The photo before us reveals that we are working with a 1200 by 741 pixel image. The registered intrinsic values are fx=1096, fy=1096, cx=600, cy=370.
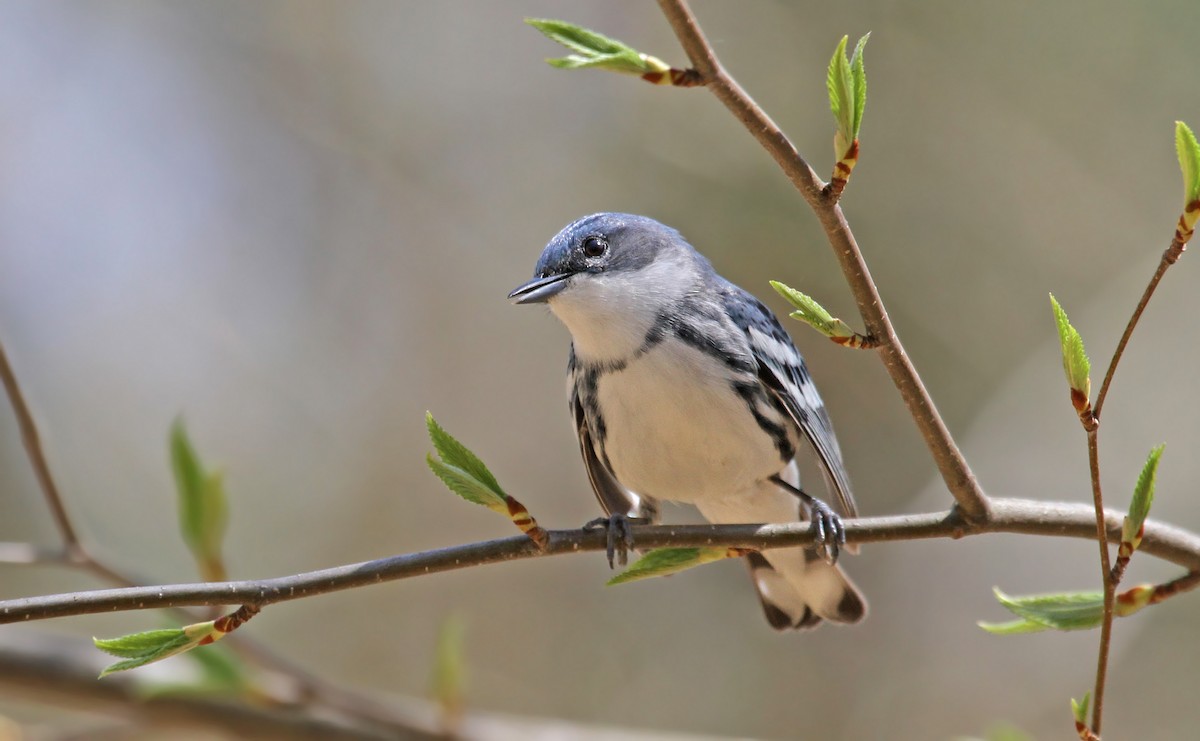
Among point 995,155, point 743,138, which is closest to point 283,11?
point 743,138

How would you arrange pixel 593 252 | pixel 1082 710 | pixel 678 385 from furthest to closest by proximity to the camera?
pixel 593 252, pixel 678 385, pixel 1082 710

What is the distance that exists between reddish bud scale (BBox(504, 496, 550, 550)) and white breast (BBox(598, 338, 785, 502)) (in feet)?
3.41

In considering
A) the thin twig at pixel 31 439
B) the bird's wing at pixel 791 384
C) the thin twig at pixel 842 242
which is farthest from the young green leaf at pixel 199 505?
the thin twig at pixel 842 242

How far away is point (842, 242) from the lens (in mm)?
1610

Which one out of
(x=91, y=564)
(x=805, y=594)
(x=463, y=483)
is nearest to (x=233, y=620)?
(x=463, y=483)

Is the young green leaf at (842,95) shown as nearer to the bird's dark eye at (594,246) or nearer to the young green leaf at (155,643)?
the young green leaf at (155,643)

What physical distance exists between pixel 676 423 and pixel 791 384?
0.38 meters

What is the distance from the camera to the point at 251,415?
6.96 meters

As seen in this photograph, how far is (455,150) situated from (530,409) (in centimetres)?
169

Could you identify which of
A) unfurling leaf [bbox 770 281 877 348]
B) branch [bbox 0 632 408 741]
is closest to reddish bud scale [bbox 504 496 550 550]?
unfurling leaf [bbox 770 281 877 348]

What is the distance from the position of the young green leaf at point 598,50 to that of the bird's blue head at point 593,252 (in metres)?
1.40

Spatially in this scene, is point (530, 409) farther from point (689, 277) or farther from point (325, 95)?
point (689, 277)

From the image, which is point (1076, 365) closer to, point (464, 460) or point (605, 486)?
point (464, 460)

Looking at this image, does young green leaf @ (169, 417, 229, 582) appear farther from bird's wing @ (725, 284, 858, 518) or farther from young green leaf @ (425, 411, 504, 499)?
bird's wing @ (725, 284, 858, 518)
